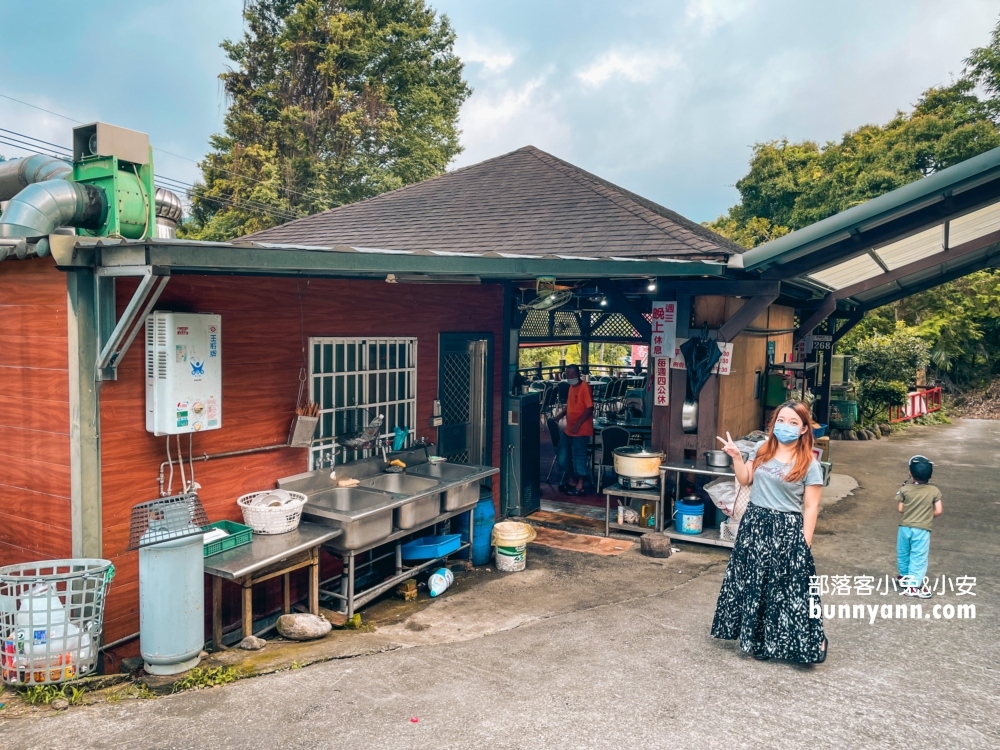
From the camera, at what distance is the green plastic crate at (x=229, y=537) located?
4.75 meters

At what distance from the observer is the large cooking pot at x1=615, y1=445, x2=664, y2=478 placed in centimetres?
755

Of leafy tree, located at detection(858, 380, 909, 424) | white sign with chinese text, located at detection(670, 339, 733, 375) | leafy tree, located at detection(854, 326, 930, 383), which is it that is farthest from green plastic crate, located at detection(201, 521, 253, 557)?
leafy tree, located at detection(854, 326, 930, 383)

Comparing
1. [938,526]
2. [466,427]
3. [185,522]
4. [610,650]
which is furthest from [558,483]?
[185,522]

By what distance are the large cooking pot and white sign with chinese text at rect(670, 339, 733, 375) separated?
3.34 feet

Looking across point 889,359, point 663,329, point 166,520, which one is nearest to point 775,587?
point 663,329

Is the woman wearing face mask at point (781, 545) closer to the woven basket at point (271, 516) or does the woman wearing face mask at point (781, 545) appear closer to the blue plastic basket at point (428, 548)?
the blue plastic basket at point (428, 548)

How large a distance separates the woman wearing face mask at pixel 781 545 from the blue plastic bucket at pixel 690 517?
2.88 metres

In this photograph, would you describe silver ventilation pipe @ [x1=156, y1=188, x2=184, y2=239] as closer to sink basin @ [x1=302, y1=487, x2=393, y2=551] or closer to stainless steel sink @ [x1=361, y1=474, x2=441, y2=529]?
sink basin @ [x1=302, y1=487, x2=393, y2=551]


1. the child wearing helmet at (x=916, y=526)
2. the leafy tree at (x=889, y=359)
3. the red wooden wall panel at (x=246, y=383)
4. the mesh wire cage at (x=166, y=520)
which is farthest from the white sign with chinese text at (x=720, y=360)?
the leafy tree at (x=889, y=359)

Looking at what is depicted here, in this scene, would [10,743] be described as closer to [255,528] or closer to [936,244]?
[255,528]

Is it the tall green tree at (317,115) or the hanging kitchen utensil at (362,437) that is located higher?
the tall green tree at (317,115)

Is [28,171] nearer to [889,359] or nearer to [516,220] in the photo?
[516,220]

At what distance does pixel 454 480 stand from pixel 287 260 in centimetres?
297

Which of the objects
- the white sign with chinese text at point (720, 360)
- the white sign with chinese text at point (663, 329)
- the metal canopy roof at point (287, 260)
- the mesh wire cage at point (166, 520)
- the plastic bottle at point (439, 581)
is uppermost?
the metal canopy roof at point (287, 260)
